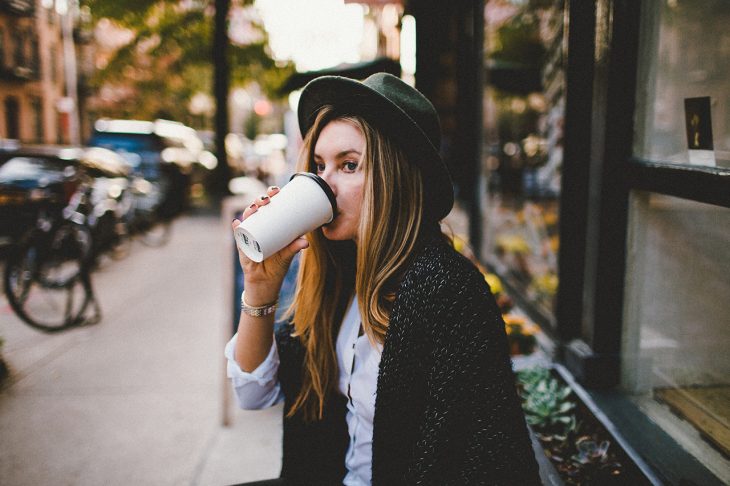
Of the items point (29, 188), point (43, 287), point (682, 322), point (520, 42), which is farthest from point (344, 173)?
point (29, 188)

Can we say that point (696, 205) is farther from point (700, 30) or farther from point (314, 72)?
point (314, 72)

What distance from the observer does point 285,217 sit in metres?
1.33

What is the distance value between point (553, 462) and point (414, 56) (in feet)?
21.7

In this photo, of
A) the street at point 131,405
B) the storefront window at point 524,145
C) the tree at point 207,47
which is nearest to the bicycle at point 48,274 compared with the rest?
the street at point 131,405

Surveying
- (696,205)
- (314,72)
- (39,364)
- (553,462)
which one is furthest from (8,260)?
(696,205)

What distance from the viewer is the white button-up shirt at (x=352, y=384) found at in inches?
61.4

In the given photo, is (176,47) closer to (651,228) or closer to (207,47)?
(207,47)

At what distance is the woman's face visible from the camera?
1477 millimetres

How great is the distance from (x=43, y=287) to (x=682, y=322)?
5363 millimetres

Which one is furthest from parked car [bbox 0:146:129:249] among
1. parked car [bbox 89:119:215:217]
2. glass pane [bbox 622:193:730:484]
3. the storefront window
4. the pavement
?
glass pane [bbox 622:193:730:484]

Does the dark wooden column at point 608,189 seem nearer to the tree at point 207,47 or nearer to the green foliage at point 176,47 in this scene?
the green foliage at point 176,47

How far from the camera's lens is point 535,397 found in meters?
2.56

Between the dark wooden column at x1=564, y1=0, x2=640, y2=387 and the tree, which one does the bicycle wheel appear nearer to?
the dark wooden column at x1=564, y1=0, x2=640, y2=387

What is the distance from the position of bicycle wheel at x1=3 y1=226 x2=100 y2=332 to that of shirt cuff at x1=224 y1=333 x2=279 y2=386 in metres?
4.16
